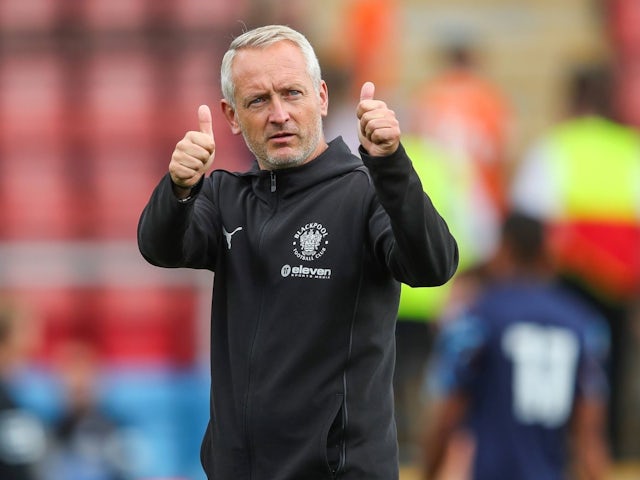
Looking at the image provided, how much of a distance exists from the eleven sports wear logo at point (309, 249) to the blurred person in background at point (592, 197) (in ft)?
16.0

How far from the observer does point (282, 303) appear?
11.2ft

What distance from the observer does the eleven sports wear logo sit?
11.2 feet

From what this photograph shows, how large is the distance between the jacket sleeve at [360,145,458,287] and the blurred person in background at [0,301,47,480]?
10.4 ft

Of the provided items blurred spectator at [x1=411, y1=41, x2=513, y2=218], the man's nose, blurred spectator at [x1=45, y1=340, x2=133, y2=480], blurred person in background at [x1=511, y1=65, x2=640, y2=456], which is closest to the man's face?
the man's nose

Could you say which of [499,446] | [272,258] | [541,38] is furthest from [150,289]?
[272,258]

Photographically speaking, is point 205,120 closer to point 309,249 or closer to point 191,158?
point 191,158

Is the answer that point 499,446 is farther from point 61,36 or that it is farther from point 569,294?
point 61,36

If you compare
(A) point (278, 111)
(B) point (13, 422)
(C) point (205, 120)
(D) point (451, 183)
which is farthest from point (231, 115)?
(D) point (451, 183)

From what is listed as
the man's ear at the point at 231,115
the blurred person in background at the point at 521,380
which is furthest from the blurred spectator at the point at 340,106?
the man's ear at the point at 231,115

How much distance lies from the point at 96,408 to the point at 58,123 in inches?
121

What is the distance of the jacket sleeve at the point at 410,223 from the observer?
3215mm

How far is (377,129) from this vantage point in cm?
321

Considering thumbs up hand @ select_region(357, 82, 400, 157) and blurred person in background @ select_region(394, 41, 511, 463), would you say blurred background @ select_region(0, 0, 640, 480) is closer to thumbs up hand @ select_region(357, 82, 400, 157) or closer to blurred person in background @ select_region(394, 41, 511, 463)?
blurred person in background @ select_region(394, 41, 511, 463)

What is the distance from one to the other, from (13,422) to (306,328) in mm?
3005
